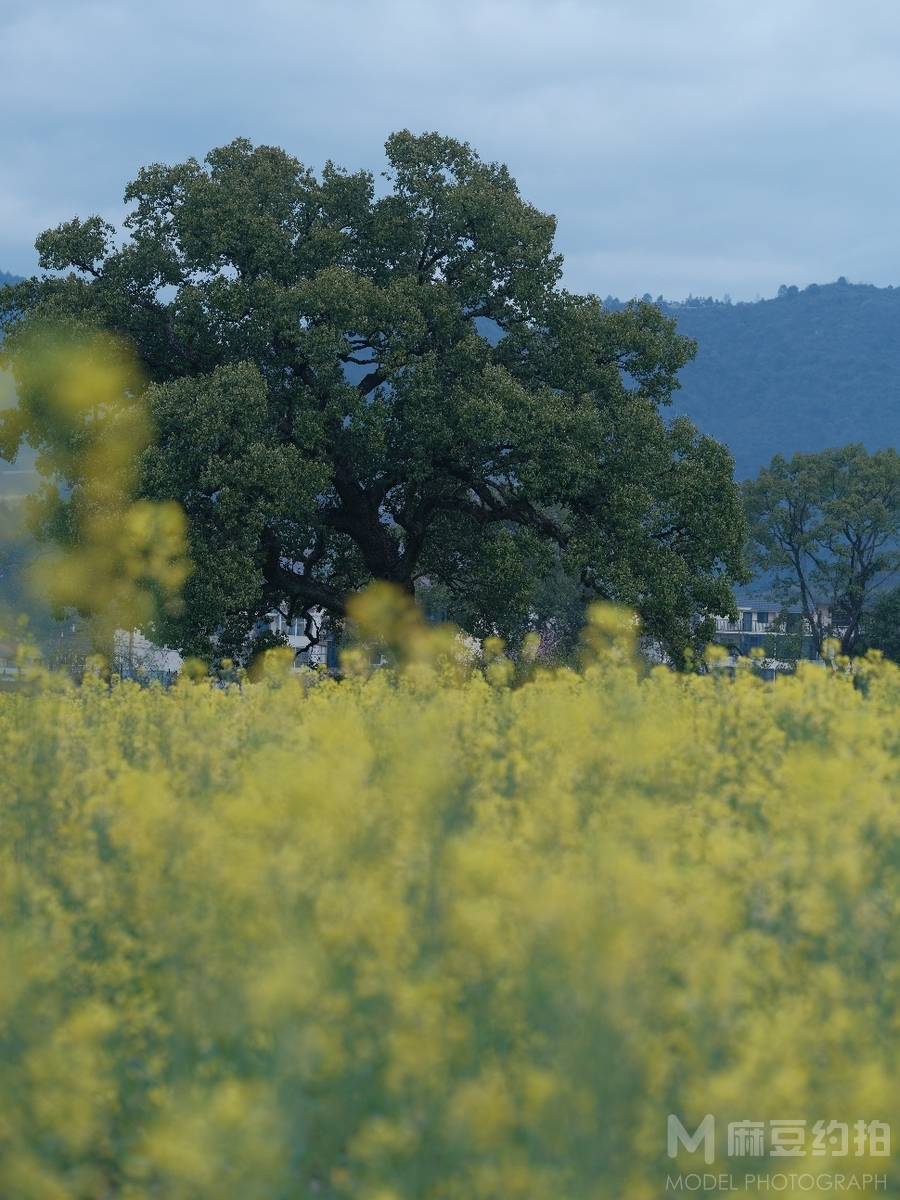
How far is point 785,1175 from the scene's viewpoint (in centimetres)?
447

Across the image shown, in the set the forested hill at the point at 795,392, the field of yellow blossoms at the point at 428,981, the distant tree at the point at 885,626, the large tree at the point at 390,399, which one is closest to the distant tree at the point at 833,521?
the distant tree at the point at 885,626

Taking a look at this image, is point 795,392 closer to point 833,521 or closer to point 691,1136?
point 833,521

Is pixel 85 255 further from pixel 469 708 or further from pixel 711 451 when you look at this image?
pixel 469 708

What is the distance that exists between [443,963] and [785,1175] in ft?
4.95

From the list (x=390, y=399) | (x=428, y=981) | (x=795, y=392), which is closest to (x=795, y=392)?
(x=795, y=392)

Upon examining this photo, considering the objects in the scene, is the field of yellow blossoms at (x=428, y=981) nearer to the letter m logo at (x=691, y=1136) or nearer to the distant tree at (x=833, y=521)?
the letter m logo at (x=691, y=1136)

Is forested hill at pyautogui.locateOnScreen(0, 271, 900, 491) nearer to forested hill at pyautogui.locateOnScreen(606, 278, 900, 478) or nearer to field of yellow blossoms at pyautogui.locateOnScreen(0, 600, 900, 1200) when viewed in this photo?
forested hill at pyautogui.locateOnScreen(606, 278, 900, 478)

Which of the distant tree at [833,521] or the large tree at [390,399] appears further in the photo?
the distant tree at [833,521]

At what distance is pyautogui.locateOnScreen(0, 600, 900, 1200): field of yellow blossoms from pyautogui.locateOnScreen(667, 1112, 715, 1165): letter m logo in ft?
0.15

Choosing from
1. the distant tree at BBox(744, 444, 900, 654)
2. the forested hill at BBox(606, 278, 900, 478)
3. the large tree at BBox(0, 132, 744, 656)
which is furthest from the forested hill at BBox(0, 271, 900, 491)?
the large tree at BBox(0, 132, 744, 656)

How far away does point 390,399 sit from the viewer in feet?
88.2

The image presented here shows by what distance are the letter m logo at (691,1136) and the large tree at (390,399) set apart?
64.8 feet

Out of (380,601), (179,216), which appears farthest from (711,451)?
(179,216)

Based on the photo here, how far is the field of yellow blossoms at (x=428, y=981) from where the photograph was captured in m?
4.47
